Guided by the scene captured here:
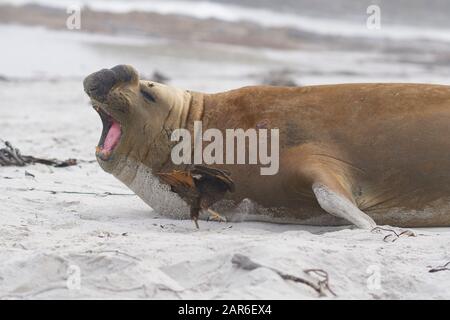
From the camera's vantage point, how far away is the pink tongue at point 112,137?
6.05 metres

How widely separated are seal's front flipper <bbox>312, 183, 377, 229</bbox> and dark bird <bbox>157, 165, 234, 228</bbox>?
666 millimetres

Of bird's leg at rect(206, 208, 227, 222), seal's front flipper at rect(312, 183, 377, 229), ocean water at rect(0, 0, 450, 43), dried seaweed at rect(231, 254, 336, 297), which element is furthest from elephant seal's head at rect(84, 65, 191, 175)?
ocean water at rect(0, 0, 450, 43)

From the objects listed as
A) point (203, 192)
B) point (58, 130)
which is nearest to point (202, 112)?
point (203, 192)

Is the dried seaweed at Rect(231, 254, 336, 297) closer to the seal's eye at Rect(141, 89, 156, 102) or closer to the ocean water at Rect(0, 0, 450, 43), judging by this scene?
the seal's eye at Rect(141, 89, 156, 102)

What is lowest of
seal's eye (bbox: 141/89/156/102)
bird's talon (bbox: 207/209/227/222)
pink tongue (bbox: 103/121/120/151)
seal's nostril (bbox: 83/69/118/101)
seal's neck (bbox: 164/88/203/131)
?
bird's talon (bbox: 207/209/227/222)

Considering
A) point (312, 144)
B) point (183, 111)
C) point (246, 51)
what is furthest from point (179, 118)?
point (246, 51)

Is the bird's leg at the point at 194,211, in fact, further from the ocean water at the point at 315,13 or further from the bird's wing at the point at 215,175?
the ocean water at the point at 315,13

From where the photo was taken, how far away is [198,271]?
429cm

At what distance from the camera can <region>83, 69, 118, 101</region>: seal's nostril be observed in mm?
5926

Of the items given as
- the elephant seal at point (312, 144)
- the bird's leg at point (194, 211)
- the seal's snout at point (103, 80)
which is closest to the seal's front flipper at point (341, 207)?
the elephant seal at point (312, 144)

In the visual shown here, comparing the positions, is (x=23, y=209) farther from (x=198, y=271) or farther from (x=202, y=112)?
(x=198, y=271)

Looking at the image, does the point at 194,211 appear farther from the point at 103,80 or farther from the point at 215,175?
the point at 103,80
